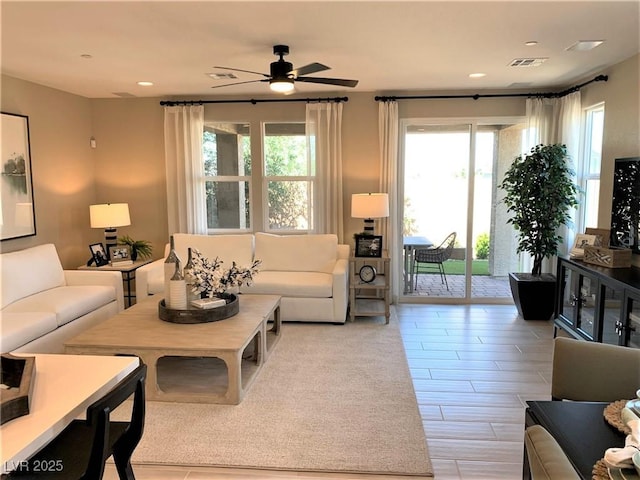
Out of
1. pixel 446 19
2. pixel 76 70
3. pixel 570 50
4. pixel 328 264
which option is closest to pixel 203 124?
pixel 76 70

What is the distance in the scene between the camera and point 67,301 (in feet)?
13.6

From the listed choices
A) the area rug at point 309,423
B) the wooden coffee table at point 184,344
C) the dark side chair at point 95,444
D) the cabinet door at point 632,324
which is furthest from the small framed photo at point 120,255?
the cabinet door at point 632,324

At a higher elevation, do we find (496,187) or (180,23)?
(180,23)

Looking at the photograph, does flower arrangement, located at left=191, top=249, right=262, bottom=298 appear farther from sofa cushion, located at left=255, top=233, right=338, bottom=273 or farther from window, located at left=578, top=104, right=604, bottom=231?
window, located at left=578, top=104, right=604, bottom=231

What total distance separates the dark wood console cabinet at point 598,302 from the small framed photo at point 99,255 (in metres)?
4.96

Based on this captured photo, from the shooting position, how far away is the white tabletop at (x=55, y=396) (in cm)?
133

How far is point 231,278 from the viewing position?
12.7 feet

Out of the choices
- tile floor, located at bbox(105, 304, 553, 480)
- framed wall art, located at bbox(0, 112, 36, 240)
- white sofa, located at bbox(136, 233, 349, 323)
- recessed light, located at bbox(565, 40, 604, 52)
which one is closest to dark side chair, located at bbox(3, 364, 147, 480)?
tile floor, located at bbox(105, 304, 553, 480)

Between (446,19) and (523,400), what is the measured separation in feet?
8.65

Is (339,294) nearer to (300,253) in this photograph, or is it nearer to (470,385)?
(300,253)

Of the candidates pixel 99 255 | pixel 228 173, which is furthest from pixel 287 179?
pixel 99 255

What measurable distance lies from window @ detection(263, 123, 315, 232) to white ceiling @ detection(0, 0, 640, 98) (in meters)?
1.22

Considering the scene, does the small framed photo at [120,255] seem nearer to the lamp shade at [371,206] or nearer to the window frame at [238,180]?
the window frame at [238,180]

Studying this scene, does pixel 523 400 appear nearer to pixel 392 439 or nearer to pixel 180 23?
pixel 392 439
